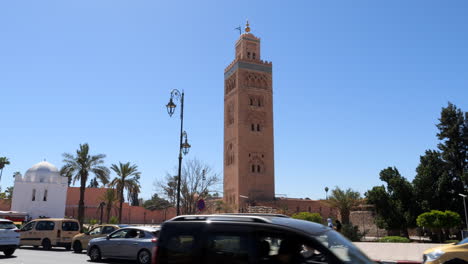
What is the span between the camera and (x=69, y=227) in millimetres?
19734

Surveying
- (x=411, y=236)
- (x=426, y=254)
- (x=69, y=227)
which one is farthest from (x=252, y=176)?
(x=426, y=254)

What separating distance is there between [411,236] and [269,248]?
36.7m

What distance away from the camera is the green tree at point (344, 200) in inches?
1454

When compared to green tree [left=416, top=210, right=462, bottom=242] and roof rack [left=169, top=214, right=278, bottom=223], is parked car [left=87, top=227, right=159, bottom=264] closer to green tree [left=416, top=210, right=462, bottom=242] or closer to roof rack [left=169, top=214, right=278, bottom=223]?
roof rack [left=169, top=214, right=278, bottom=223]

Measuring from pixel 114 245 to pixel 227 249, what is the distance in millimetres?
10455

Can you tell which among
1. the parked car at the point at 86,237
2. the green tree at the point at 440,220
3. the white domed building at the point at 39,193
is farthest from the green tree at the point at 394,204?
the white domed building at the point at 39,193

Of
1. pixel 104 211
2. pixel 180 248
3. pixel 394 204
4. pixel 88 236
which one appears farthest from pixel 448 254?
pixel 104 211

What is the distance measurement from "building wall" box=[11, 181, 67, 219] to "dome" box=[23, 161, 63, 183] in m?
0.59

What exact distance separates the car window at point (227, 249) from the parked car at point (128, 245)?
28.4 ft

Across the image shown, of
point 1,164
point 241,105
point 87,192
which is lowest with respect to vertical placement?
point 87,192

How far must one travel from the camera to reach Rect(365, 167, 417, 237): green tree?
34625mm

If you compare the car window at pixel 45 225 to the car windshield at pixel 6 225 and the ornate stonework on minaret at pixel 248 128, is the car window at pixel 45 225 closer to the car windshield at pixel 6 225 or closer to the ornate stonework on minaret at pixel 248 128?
the car windshield at pixel 6 225

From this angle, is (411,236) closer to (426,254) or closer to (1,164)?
(426,254)

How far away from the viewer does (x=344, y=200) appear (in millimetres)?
36906
